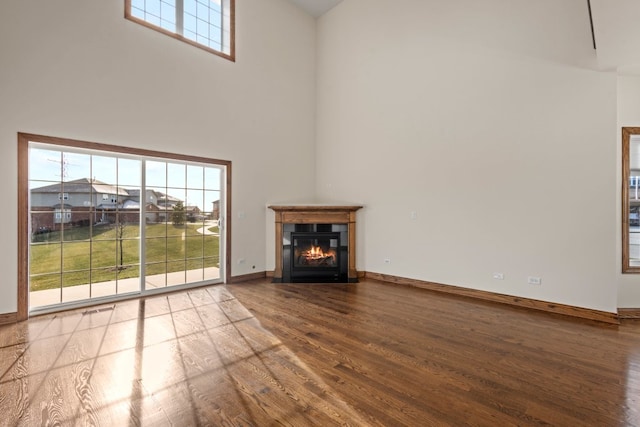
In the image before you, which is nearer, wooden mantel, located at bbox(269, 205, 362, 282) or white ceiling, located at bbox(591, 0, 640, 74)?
white ceiling, located at bbox(591, 0, 640, 74)

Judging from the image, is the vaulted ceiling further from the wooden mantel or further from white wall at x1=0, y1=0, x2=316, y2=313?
white wall at x1=0, y1=0, x2=316, y2=313

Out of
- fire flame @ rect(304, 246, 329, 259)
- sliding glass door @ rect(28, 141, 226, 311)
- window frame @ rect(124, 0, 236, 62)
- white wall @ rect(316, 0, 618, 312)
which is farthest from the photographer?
fire flame @ rect(304, 246, 329, 259)

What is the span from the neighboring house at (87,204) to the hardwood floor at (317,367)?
3.82 feet

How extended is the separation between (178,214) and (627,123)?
20.7ft

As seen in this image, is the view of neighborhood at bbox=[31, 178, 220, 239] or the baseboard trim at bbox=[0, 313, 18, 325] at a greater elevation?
the view of neighborhood at bbox=[31, 178, 220, 239]

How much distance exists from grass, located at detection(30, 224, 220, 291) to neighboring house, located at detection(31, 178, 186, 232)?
13cm

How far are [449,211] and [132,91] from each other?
192 inches

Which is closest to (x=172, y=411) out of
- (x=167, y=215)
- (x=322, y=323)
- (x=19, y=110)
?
(x=322, y=323)

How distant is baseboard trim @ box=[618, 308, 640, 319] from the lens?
3.64m

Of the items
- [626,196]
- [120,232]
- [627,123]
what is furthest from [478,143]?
[120,232]

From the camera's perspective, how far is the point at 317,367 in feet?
7.77

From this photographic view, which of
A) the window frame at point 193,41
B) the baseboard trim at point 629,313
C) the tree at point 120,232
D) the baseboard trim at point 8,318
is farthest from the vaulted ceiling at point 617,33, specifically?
the baseboard trim at point 8,318

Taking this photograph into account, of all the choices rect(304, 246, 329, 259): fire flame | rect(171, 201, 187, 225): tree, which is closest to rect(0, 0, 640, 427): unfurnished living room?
rect(171, 201, 187, 225): tree

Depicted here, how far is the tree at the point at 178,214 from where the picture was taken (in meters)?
4.71
